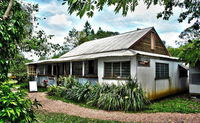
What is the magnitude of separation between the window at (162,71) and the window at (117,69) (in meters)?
2.81

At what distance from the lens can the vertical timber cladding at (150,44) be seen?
12.7 m

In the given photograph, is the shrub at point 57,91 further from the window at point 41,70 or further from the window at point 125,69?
the window at point 41,70

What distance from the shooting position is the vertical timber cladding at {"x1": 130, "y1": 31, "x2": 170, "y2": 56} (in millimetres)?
12673

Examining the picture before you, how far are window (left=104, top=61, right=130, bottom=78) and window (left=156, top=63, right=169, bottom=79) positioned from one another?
2813 millimetres

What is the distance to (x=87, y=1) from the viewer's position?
229 centimetres

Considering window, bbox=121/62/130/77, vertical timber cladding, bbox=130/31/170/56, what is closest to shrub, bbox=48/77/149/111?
window, bbox=121/62/130/77

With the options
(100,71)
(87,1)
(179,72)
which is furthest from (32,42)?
(179,72)

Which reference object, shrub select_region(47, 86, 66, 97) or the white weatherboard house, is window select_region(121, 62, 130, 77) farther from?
shrub select_region(47, 86, 66, 97)

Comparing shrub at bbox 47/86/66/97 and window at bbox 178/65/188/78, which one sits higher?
window at bbox 178/65/188/78

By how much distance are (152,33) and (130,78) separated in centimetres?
700

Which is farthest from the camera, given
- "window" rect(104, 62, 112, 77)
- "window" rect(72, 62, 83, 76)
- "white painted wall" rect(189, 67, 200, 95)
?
"window" rect(72, 62, 83, 76)

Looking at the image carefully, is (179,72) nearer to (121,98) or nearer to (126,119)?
(121,98)

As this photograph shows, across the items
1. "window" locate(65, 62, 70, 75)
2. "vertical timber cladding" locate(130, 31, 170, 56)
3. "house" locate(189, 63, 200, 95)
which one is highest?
"vertical timber cladding" locate(130, 31, 170, 56)

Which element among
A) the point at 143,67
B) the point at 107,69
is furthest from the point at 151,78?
the point at 107,69
